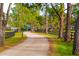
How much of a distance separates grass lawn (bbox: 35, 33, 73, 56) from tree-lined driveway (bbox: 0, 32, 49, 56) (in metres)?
0.08

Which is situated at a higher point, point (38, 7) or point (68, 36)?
point (38, 7)

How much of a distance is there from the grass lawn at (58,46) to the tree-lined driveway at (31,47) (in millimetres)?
84

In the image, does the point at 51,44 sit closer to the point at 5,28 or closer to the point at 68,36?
the point at 68,36

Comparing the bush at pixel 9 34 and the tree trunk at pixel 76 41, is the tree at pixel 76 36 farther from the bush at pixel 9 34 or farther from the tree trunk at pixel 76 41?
the bush at pixel 9 34

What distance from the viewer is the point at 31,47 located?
675cm

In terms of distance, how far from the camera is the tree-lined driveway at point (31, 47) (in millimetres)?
6586

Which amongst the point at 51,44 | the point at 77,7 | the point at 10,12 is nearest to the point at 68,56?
the point at 51,44

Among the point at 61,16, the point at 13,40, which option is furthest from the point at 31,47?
the point at 61,16

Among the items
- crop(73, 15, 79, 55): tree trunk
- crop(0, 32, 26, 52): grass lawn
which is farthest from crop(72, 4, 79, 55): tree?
crop(0, 32, 26, 52): grass lawn

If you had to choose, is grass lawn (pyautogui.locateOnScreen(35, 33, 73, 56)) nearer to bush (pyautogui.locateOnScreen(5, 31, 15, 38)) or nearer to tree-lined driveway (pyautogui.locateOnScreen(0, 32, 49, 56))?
tree-lined driveway (pyautogui.locateOnScreen(0, 32, 49, 56))

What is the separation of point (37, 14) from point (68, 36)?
2.17ft

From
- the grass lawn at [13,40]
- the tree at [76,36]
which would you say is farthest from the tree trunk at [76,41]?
the grass lawn at [13,40]

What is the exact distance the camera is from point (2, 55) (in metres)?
6.55

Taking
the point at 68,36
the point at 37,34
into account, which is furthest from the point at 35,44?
the point at 68,36
